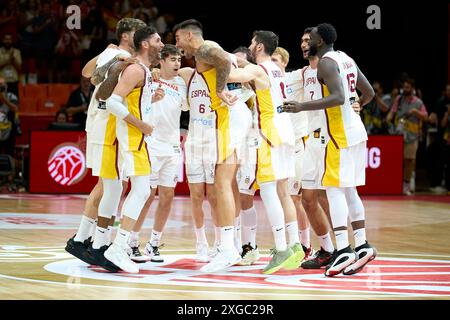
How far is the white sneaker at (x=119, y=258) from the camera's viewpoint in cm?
823

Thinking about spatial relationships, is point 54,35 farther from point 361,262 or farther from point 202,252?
point 361,262

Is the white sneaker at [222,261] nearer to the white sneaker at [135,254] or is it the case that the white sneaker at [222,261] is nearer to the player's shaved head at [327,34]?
the white sneaker at [135,254]

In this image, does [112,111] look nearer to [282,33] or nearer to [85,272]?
[85,272]

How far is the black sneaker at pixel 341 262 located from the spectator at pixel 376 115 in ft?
32.8

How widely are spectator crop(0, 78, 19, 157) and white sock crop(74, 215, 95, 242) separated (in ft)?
26.6

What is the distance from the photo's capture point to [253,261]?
9.05m

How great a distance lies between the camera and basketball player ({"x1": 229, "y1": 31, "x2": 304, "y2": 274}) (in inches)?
335

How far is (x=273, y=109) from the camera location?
28.6 ft

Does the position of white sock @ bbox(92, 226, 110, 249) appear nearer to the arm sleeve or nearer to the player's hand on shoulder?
the arm sleeve

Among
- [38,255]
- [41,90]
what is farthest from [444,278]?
[41,90]

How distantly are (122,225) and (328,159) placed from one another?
1822mm

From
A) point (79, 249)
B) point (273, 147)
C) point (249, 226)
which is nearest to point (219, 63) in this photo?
point (273, 147)

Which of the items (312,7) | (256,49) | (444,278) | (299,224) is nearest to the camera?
(444,278)

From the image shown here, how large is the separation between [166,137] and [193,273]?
182 centimetres
